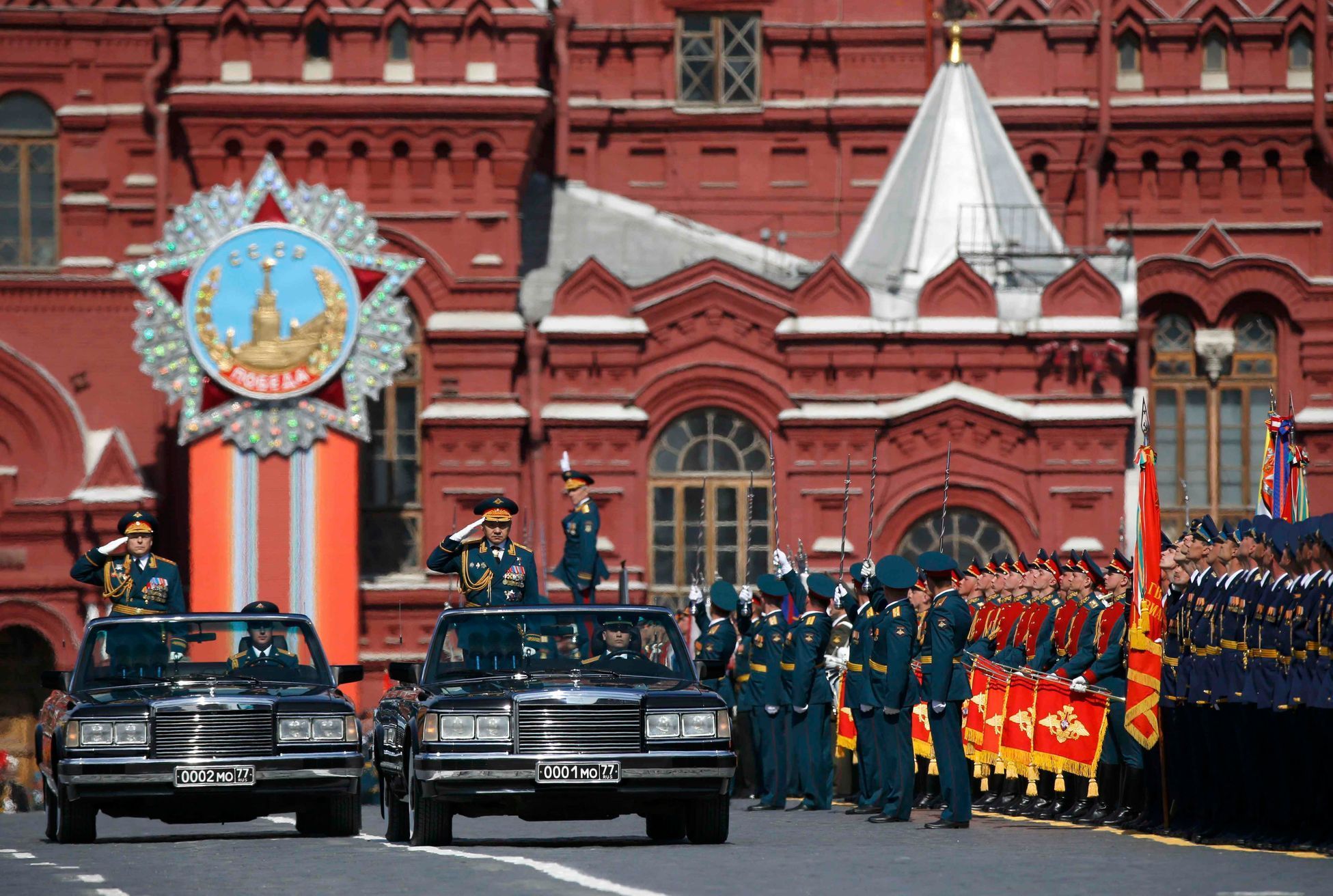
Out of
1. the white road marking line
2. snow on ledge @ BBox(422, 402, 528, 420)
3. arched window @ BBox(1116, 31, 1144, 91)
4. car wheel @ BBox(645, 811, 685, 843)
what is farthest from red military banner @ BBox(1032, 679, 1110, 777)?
arched window @ BBox(1116, 31, 1144, 91)

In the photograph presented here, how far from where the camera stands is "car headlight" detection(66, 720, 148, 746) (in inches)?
602

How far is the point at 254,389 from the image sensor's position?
97.3 ft

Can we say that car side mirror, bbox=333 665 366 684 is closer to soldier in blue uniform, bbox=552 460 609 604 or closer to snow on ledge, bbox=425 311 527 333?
soldier in blue uniform, bbox=552 460 609 604

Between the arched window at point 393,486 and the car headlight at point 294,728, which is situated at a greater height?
the arched window at point 393,486

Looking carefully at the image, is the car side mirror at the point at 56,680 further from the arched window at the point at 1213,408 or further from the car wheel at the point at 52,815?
the arched window at the point at 1213,408

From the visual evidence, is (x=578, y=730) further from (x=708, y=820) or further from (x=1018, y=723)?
(x=1018, y=723)

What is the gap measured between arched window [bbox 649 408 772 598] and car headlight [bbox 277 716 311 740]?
16.3 meters

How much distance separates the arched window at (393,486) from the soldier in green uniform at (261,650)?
15.1 metres

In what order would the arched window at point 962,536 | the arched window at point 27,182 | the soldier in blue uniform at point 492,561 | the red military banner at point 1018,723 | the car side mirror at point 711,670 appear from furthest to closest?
1. the arched window at point 27,182
2. the arched window at point 962,536
3. the soldier in blue uniform at point 492,561
4. the red military banner at point 1018,723
5. the car side mirror at point 711,670

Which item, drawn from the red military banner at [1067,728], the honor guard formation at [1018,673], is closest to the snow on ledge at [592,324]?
the honor guard formation at [1018,673]

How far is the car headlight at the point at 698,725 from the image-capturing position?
47.0 ft

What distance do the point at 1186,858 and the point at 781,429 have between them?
18.1m

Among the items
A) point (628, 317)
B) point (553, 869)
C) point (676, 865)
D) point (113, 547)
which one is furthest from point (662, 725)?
point (628, 317)

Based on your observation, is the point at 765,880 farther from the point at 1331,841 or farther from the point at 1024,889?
the point at 1331,841
